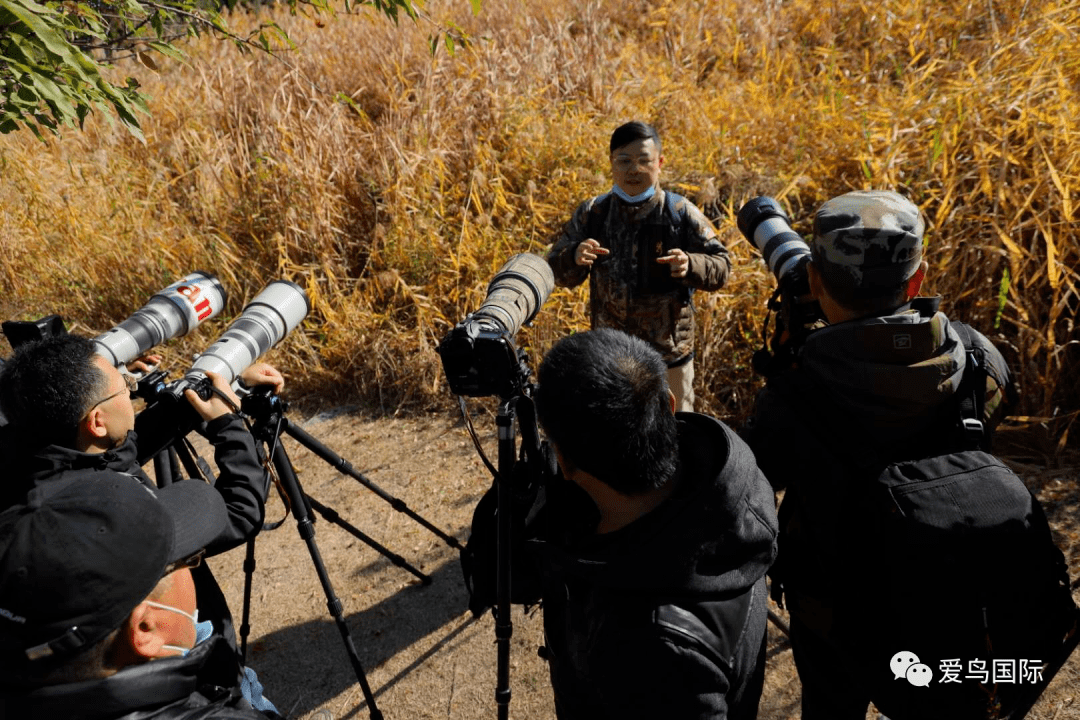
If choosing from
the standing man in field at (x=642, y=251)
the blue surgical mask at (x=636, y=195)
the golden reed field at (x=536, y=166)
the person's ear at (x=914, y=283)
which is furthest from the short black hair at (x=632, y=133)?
the golden reed field at (x=536, y=166)

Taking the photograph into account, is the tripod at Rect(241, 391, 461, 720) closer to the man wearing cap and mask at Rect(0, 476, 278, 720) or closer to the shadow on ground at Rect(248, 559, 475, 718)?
the shadow on ground at Rect(248, 559, 475, 718)

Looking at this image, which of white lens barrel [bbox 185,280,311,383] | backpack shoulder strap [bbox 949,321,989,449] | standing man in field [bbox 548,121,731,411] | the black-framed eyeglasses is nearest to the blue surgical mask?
standing man in field [bbox 548,121,731,411]

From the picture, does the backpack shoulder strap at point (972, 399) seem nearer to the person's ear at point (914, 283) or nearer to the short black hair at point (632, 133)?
the person's ear at point (914, 283)

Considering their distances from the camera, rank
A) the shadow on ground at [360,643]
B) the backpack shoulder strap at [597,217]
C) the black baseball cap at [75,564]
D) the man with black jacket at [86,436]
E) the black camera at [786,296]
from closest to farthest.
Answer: the black baseball cap at [75,564] < the man with black jacket at [86,436] < the black camera at [786,296] < the shadow on ground at [360,643] < the backpack shoulder strap at [597,217]

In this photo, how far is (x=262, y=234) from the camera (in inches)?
218

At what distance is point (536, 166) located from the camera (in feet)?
17.1

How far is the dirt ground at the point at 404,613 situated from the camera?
8.57 ft

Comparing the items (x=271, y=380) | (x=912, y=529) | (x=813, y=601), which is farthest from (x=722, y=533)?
(x=271, y=380)

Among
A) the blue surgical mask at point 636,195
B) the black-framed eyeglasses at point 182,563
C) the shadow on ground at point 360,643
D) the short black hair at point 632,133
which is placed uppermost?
the short black hair at point 632,133

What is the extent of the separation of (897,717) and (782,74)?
508 cm

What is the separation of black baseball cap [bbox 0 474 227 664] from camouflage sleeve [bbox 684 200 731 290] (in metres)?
2.06

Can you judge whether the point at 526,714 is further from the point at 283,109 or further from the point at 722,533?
the point at 283,109

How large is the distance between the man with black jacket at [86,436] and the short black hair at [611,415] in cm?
90

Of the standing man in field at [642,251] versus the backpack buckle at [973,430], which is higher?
the standing man in field at [642,251]
